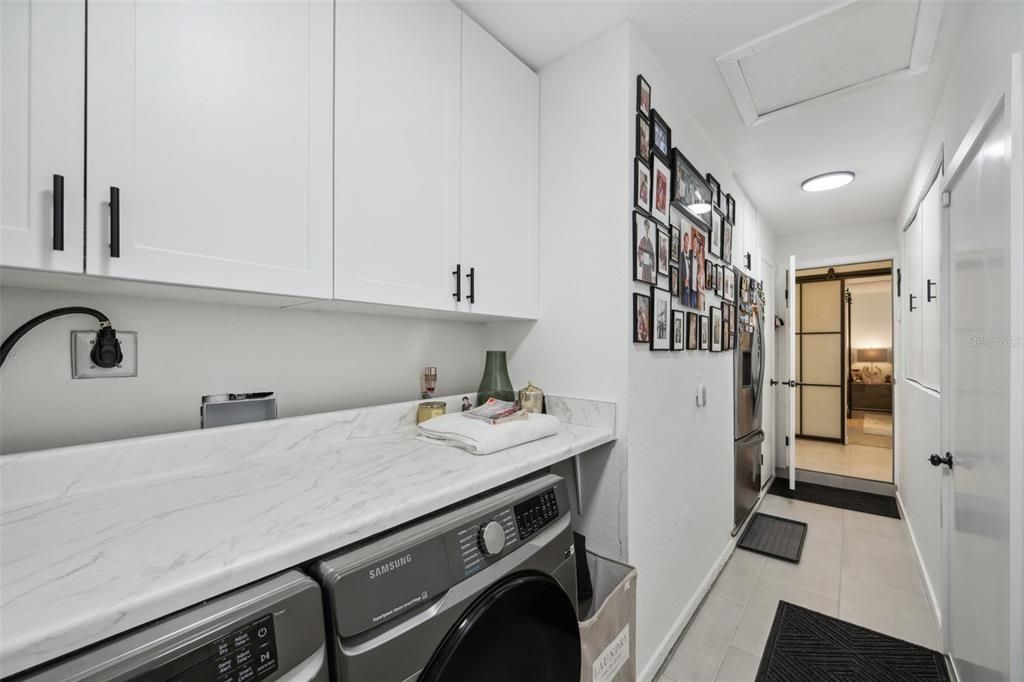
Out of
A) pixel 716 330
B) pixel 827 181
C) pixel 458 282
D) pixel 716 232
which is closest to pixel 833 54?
pixel 716 232

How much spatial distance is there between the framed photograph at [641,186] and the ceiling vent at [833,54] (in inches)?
23.5

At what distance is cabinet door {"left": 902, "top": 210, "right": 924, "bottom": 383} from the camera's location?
263 cm

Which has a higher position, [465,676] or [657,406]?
[657,406]

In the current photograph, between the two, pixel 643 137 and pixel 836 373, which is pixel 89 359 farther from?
pixel 836 373

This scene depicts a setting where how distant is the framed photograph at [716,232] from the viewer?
237cm

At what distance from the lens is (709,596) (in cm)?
226

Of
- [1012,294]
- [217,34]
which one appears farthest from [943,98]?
[217,34]

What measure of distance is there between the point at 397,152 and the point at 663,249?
1.11 metres

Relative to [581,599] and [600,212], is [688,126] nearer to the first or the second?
[600,212]

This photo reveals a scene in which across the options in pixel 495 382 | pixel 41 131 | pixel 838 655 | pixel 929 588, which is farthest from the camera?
pixel 929 588

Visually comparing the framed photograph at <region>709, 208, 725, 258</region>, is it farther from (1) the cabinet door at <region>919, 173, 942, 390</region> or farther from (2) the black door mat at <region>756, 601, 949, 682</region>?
(2) the black door mat at <region>756, 601, 949, 682</region>

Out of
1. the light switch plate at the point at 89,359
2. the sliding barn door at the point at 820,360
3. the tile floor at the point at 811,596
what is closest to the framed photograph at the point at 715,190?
the tile floor at the point at 811,596

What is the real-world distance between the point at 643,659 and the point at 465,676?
116 cm

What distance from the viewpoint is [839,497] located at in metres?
3.76
